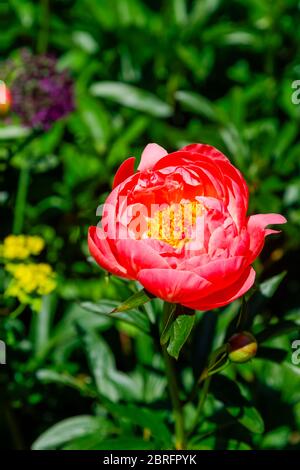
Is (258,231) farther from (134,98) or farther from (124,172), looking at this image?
(134,98)

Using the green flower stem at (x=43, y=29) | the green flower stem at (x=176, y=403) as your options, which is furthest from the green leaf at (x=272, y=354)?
the green flower stem at (x=43, y=29)

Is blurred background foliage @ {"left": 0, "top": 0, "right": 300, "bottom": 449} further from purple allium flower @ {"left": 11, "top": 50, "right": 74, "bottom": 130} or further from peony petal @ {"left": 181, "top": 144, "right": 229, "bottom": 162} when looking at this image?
peony petal @ {"left": 181, "top": 144, "right": 229, "bottom": 162}

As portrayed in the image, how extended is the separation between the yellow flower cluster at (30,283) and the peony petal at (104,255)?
1.35ft

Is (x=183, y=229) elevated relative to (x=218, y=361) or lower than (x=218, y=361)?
elevated

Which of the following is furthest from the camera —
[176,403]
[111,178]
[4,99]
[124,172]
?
[111,178]

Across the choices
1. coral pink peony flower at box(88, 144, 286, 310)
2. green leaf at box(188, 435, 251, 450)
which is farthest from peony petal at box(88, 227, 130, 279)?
green leaf at box(188, 435, 251, 450)

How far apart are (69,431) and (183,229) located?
1.99 feet

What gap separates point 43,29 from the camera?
73.6 inches

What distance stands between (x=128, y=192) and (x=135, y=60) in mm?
1146

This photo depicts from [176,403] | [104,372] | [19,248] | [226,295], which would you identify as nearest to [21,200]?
[19,248]

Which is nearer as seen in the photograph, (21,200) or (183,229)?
(183,229)

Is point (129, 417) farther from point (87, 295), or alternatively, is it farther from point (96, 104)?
A: point (96, 104)

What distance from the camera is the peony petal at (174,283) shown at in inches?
29.8

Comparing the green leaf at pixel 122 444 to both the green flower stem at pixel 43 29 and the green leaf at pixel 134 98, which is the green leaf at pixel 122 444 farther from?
the green flower stem at pixel 43 29
